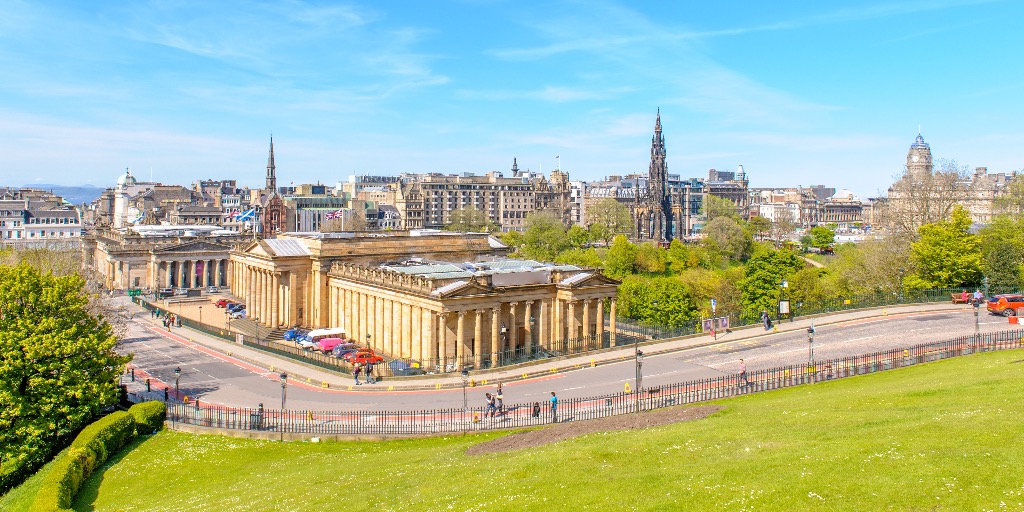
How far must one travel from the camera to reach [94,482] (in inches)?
1505

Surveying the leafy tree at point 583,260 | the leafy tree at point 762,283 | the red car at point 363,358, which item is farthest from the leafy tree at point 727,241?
the red car at point 363,358

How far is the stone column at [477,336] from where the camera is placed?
5938 cm

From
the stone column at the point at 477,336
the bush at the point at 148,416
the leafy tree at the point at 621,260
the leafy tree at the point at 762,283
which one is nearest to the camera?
the bush at the point at 148,416

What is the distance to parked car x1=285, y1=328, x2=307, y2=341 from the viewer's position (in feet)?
241

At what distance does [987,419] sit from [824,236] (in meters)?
152

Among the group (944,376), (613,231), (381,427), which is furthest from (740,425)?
(613,231)

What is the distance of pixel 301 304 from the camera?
7850 cm

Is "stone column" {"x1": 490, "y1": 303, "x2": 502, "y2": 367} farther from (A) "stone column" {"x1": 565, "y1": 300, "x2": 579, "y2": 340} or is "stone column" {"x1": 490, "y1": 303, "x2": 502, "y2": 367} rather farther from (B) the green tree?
(B) the green tree

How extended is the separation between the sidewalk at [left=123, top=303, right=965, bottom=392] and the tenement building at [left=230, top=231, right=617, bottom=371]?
Result: 12.3 feet

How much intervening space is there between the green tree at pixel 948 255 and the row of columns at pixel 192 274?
98.8 m

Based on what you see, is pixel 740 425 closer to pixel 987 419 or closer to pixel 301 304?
pixel 987 419

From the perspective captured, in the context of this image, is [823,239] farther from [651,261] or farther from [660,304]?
[660,304]

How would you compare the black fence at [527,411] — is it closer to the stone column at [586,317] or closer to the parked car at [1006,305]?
the parked car at [1006,305]

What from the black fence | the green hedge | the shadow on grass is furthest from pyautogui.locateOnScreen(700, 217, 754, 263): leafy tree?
the green hedge
